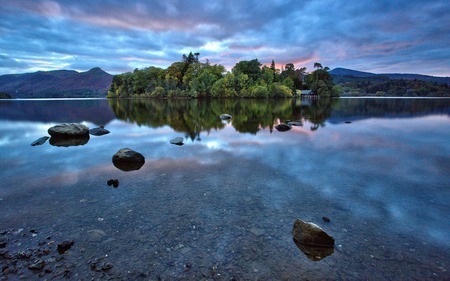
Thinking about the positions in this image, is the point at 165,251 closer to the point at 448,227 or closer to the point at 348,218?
the point at 348,218

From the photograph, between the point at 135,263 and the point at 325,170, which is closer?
the point at 135,263

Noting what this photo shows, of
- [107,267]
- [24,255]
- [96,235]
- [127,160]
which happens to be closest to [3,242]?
[24,255]

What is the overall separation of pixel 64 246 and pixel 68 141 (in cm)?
2073

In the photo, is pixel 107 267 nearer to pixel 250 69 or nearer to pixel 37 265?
pixel 37 265

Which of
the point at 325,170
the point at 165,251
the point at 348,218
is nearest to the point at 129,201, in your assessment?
the point at 165,251

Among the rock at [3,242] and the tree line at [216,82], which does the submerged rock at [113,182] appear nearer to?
the rock at [3,242]

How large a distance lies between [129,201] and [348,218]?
31.0 ft

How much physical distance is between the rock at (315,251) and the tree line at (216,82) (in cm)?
13028

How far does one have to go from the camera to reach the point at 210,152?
→ 19484 millimetres

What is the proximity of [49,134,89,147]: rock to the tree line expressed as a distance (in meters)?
116

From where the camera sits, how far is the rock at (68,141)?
23.0m

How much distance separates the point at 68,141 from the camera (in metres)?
24.3

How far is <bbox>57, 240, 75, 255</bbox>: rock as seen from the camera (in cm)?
717

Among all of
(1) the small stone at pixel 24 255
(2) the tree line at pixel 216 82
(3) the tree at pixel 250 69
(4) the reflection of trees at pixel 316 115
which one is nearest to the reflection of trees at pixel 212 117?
(4) the reflection of trees at pixel 316 115
